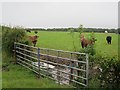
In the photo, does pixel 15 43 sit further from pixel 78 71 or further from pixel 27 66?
pixel 78 71

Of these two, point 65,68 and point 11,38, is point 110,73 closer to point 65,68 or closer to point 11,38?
point 65,68

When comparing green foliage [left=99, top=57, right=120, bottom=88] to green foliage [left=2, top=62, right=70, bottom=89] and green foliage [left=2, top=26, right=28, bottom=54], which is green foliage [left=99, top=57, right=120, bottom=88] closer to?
green foliage [left=2, top=62, right=70, bottom=89]

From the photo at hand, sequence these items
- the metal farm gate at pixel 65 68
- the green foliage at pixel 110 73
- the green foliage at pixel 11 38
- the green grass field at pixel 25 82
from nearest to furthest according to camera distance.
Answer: the green foliage at pixel 110 73 → the metal farm gate at pixel 65 68 → the green grass field at pixel 25 82 → the green foliage at pixel 11 38

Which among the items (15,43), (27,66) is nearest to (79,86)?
(27,66)

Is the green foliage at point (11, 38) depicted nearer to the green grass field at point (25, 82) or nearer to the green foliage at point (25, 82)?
the green foliage at point (25, 82)

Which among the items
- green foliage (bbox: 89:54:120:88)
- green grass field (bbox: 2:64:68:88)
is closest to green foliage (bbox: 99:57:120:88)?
green foliage (bbox: 89:54:120:88)

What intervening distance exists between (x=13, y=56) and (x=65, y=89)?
22.8 ft

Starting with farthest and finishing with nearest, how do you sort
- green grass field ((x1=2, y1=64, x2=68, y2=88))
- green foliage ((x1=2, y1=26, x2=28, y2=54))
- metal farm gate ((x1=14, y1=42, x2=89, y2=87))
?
green foliage ((x1=2, y1=26, x2=28, y2=54)) < green grass field ((x1=2, y1=64, x2=68, y2=88)) < metal farm gate ((x1=14, y1=42, x2=89, y2=87))

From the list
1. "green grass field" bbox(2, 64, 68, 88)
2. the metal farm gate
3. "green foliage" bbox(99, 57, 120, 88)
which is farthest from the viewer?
"green grass field" bbox(2, 64, 68, 88)

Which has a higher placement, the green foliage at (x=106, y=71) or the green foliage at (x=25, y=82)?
the green foliage at (x=106, y=71)

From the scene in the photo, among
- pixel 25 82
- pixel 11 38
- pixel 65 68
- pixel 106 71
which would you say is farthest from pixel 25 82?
pixel 11 38

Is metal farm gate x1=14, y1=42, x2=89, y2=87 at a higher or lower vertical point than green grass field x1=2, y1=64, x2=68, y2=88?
higher

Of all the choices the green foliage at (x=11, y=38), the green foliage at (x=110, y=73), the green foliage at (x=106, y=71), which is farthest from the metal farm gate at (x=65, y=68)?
the green foliage at (x=11, y=38)

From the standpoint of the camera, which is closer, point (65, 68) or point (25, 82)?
point (25, 82)
